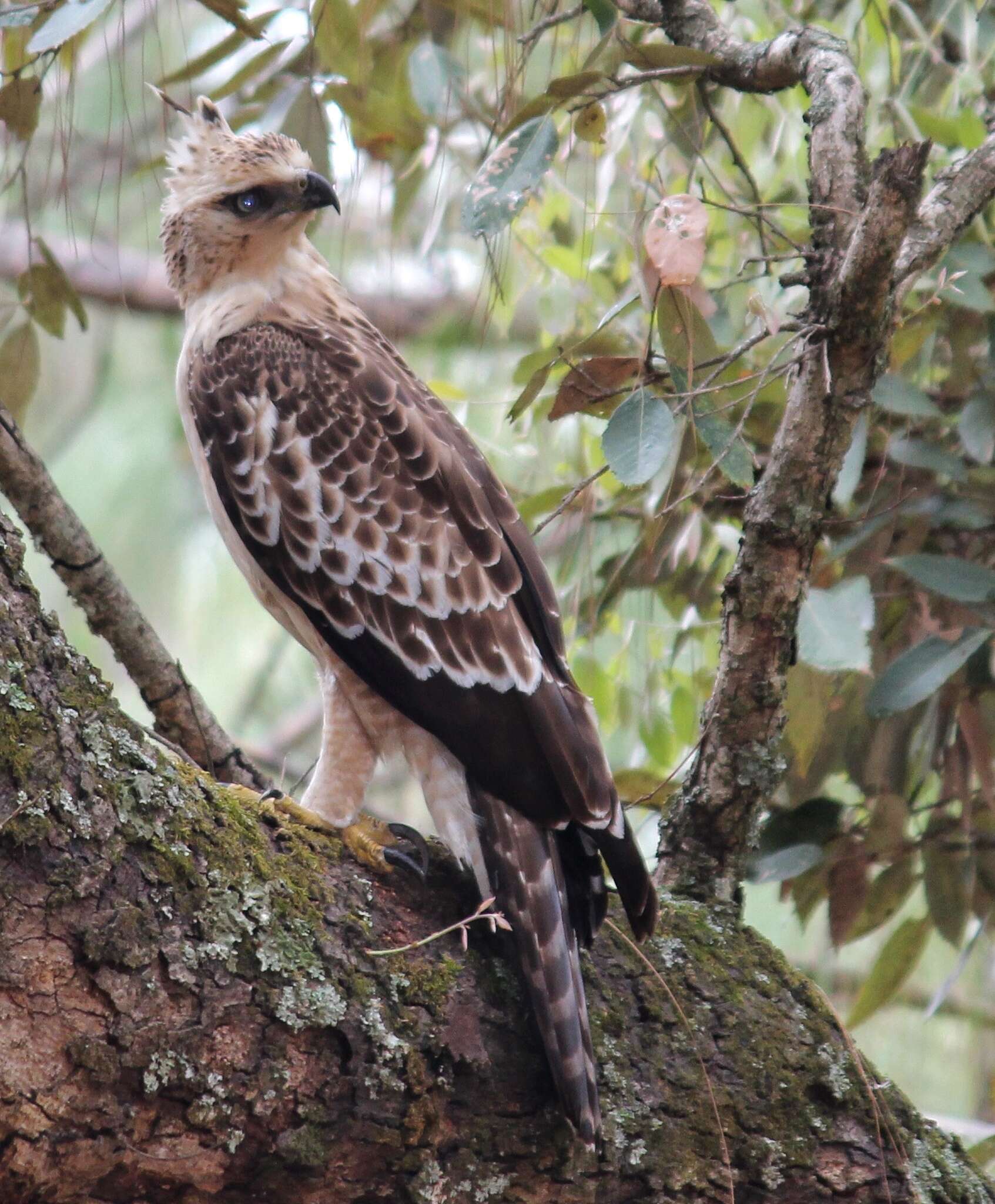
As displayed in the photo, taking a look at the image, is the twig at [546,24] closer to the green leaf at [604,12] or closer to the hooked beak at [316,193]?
the green leaf at [604,12]

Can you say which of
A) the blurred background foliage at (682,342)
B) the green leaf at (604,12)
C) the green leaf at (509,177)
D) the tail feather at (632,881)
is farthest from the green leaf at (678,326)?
the tail feather at (632,881)

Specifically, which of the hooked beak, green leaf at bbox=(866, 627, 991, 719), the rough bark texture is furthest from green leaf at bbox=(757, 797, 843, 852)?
the hooked beak

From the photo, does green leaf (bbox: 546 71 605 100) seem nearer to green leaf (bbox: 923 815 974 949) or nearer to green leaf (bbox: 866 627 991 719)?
green leaf (bbox: 866 627 991 719)

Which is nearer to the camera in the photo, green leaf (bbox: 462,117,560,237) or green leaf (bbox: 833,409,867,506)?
green leaf (bbox: 462,117,560,237)

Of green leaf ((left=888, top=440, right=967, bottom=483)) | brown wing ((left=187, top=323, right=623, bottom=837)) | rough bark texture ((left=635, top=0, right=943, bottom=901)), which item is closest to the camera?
rough bark texture ((left=635, top=0, right=943, bottom=901))

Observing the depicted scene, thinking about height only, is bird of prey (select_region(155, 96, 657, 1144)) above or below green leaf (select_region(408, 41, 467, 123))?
below

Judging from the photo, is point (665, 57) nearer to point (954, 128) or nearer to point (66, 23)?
point (954, 128)

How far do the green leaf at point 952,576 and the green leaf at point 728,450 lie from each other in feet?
1.77

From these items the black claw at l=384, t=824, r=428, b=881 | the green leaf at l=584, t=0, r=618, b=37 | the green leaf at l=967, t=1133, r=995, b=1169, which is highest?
the green leaf at l=584, t=0, r=618, b=37

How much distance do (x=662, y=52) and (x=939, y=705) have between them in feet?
4.97

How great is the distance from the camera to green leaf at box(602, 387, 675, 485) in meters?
2.12

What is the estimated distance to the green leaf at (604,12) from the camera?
7.41 feet

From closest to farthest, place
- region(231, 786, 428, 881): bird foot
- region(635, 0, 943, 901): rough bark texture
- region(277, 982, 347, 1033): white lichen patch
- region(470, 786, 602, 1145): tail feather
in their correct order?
region(277, 982, 347, 1033): white lichen patch < region(470, 786, 602, 1145): tail feather < region(635, 0, 943, 901): rough bark texture < region(231, 786, 428, 881): bird foot

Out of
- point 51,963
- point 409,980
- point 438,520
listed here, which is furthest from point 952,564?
point 51,963
